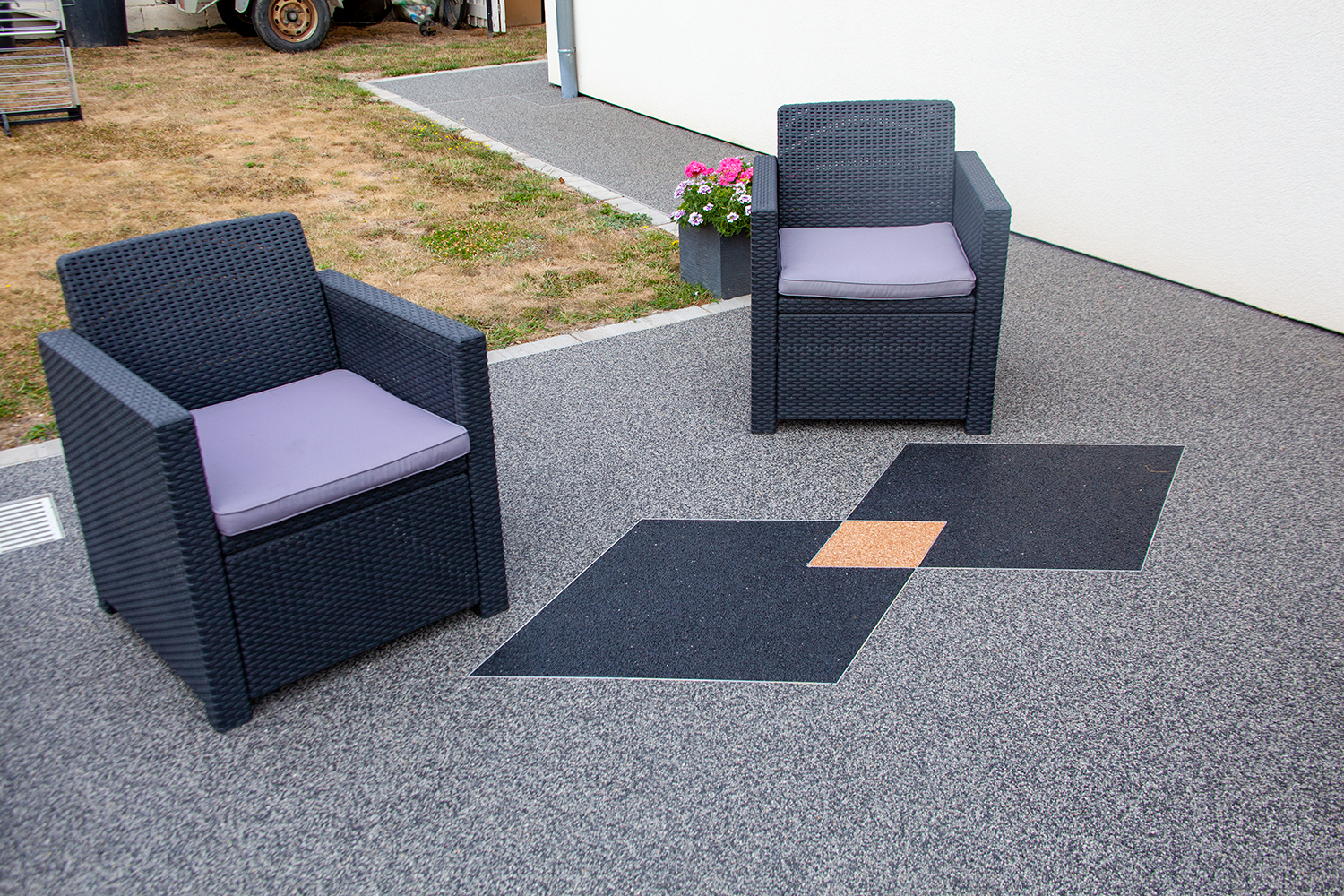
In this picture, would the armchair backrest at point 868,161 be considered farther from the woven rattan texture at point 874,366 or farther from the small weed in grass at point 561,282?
the small weed in grass at point 561,282

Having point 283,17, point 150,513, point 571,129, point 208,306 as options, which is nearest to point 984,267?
point 208,306

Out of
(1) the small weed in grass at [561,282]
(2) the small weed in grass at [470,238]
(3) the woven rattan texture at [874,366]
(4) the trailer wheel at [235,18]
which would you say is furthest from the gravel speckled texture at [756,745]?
(4) the trailer wheel at [235,18]

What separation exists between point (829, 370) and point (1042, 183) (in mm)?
2446

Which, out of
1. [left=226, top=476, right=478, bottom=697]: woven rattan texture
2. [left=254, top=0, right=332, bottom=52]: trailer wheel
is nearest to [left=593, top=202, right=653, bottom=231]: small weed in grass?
[left=226, top=476, right=478, bottom=697]: woven rattan texture

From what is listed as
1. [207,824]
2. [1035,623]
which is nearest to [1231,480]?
[1035,623]

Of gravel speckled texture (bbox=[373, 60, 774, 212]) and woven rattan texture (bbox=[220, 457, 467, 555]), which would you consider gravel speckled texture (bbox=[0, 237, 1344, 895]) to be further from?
gravel speckled texture (bbox=[373, 60, 774, 212])

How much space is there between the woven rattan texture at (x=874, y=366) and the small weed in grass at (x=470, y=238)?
2259 millimetres

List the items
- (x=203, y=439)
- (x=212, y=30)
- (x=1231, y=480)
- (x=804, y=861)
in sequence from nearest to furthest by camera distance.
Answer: (x=804, y=861) → (x=203, y=439) → (x=1231, y=480) → (x=212, y=30)

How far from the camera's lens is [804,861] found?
185 cm

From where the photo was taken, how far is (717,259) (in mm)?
4430

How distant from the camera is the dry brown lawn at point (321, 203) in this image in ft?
14.6

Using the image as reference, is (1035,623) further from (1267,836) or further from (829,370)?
(829,370)

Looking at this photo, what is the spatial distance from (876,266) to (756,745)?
1.62m

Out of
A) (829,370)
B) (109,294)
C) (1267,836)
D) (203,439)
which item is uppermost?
(109,294)
